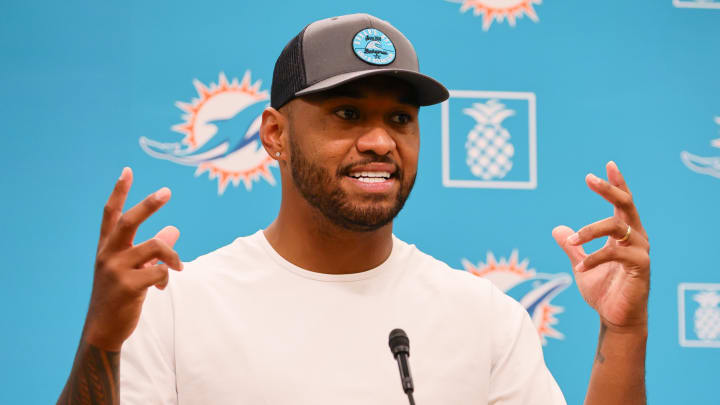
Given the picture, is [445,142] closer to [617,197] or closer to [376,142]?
[376,142]

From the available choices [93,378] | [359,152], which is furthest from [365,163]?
[93,378]

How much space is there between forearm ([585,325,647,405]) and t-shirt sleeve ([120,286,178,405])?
Answer: 0.79m

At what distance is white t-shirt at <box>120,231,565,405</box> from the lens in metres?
1.43

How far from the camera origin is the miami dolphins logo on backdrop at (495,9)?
7.38 feet

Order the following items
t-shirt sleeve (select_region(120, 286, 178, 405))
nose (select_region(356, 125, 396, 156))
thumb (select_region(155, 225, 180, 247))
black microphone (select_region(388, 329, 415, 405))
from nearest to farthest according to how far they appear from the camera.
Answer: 1. black microphone (select_region(388, 329, 415, 405))
2. thumb (select_region(155, 225, 180, 247))
3. t-shirt sleeve (select_region(120, 286, 178, 405))
4. nose (select_region(356, 125, 396, 156))

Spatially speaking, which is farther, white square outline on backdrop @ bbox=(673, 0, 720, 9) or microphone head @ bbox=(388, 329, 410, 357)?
white square outline on backdrop @ bbox=(673, 0, 720, 9)

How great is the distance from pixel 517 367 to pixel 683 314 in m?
0.85

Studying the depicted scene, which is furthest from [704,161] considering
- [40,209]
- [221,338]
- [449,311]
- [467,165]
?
[40,209]

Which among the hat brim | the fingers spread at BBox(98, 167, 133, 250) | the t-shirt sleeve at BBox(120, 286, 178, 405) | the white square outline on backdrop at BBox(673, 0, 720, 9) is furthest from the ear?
the white square outline on backdrop at BBox(673, 0, 720, 9)

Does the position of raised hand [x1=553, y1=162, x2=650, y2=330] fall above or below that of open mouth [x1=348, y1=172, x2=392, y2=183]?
below

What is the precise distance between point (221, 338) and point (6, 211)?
34.2 inches

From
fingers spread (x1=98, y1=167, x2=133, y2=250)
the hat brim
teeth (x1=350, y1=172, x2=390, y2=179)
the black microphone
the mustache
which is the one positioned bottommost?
the black microphone

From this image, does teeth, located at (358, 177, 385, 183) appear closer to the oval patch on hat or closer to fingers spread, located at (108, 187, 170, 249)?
the oval patch on hat

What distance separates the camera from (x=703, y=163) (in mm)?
2279
